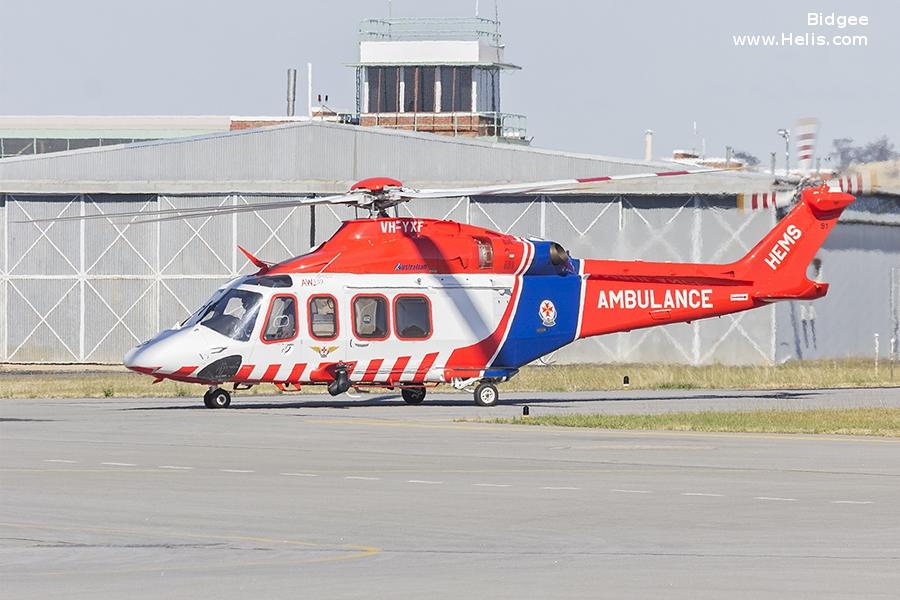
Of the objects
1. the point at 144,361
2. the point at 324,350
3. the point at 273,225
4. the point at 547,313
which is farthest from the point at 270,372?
the point at 273,225

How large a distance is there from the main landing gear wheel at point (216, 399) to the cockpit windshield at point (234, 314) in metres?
1.54

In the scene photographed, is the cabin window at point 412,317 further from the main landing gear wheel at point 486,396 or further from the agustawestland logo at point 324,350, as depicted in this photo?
the main landing gear wheel at point 486,396

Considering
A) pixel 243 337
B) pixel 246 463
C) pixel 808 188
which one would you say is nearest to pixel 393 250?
pixel 243 337

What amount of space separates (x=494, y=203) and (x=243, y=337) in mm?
22031

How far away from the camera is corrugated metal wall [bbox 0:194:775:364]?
168 ft

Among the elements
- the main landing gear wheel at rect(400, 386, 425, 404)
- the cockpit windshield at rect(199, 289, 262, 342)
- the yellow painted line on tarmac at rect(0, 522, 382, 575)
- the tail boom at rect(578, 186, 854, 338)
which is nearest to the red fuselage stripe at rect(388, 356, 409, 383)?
the main landing gear wheel at rect(400, 386, 425, 404)

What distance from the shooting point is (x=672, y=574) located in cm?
1162

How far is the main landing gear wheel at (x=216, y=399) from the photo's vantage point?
3203 cm

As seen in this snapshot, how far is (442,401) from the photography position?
35281 millimetres

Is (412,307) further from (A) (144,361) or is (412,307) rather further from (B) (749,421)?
(B) (749,421)

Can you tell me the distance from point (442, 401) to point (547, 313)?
3.28 meters

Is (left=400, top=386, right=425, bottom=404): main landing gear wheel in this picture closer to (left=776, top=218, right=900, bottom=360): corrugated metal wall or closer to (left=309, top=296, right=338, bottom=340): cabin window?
(left=309, top=296, right=338, bottom=340): cabin window

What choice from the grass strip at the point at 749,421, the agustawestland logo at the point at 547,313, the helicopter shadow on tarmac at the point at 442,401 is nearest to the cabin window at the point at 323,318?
the helicopter shadow on tarmac at the point at 442,401

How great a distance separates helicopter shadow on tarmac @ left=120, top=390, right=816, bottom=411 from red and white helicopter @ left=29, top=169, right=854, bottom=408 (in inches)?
22.3
